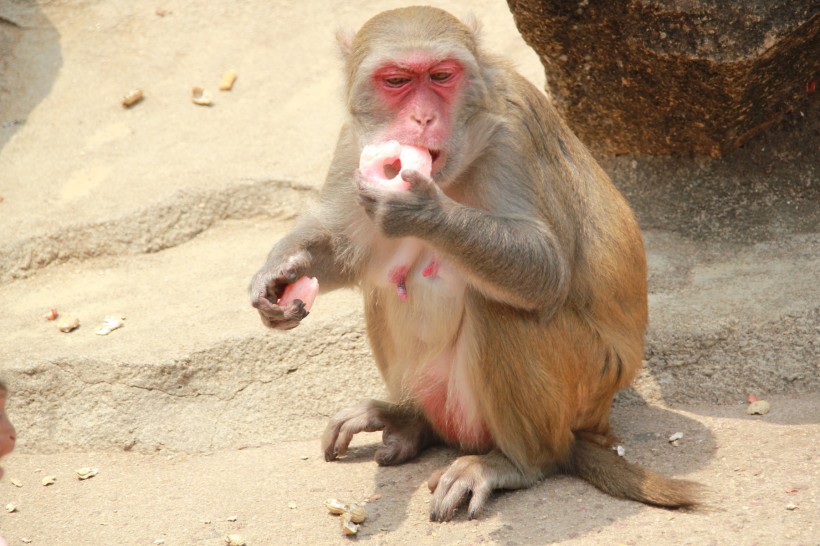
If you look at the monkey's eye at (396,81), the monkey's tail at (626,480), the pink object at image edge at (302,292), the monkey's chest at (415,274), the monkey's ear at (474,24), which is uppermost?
the monkey's ear at (474,24)

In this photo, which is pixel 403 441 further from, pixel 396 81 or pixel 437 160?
pixel 396 81

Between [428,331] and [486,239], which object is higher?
[486,239]

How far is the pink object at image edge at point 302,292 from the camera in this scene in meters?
5.14

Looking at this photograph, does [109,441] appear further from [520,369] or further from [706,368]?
[706,368]

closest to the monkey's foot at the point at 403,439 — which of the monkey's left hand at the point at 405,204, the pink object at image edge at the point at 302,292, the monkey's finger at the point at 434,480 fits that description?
the monkey's finger at the point at 434,480

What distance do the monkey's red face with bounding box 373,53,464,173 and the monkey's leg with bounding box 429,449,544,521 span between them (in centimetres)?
146

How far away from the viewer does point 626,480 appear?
4984mm

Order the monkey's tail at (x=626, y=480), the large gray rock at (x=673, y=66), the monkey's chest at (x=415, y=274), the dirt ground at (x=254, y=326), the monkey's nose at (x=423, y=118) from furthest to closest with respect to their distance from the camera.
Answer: the large gray rock at (x=673, y=66) → the monkey's chest at (x=415, y=274) → the dirt ground at (x=254, y=326) → the monkey's tail at (x=626, y=480) → the monkey's nose at (x=423, y=118)

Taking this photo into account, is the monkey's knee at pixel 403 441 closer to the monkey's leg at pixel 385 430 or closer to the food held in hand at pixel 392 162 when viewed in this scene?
the monkey's leg at pixel 385 430

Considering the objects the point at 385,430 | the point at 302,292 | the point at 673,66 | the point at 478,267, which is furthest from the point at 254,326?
the point at 673,66

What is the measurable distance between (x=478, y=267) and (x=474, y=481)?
41.3 inches

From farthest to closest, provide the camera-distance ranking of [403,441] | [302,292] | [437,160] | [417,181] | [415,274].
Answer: [403,441]
[415,274]
[302,292]
[437,160]
[417,181]

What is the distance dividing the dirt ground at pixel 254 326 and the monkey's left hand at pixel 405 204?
3.49 feet

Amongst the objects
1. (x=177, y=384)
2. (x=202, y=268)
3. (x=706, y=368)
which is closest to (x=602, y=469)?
(x=706, y=368)
